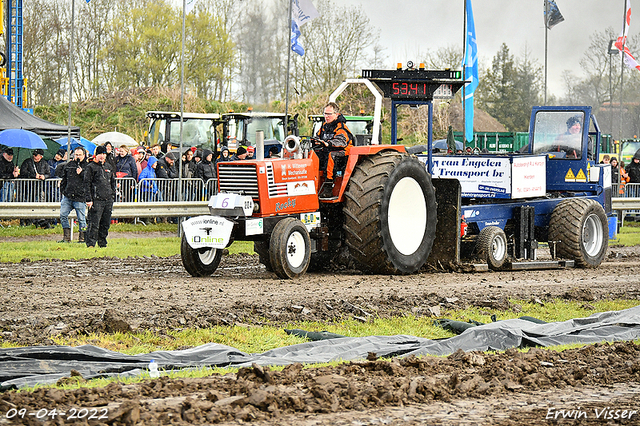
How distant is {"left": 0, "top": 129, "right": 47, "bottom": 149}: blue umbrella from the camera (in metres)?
20.0

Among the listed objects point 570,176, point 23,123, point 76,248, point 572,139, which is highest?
point 23,123

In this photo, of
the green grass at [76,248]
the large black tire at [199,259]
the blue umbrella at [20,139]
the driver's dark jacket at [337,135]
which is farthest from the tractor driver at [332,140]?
the blue umbrella at [20,139]

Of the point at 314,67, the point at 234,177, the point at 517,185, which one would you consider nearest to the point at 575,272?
the point at 517,185

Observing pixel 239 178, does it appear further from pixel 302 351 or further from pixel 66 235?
pixel 66 235

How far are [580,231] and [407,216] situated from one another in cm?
356

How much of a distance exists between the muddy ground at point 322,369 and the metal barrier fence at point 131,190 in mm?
5901

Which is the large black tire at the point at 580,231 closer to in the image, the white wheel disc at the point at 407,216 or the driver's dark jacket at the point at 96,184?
the white wheel disc at the point at 407,216

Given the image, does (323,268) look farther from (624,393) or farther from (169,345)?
(624,393)

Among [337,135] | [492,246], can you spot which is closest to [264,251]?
[337,135]

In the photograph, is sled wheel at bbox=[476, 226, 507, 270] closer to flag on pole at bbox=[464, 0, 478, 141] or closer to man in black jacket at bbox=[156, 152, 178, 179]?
man in black jacket at bbox=[156, 152, 178, 179]

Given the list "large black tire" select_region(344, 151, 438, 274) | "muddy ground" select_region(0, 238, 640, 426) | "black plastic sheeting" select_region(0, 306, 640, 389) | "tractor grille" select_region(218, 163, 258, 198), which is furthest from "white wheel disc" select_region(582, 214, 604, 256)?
"black plastic sheeting" select_region(0, 306, 640, 389)

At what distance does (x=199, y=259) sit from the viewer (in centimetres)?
1168

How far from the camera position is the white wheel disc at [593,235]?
14.8 m

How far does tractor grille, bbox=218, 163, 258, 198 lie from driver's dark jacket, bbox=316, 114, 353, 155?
50.4 inches
